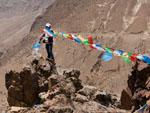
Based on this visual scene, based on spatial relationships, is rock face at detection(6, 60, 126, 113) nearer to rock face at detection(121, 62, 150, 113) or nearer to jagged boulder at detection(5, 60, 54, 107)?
jagged boulder at detection(5, 60, 54, 107)

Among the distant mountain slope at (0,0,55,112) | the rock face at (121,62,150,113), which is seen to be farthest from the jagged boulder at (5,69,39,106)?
the distant mountain slope at (0,0,55,112)

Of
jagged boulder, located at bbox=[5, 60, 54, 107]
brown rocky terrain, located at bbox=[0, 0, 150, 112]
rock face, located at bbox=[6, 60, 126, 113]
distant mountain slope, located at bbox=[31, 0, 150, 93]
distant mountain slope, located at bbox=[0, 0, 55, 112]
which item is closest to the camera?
rock face, located at bbox=[6, 60, 126, 113]

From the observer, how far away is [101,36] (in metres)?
59.8

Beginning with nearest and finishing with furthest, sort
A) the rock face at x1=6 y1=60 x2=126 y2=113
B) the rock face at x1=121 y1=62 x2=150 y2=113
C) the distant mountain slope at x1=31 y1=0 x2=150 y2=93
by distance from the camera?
the rock face at x1=121 y1=62 x2=150 y2=113 → the rock face at x1=6 y1=60 x2=126 y2=113 → the distant mountain slope at x1=31 y1=0 x2=150 y2=93

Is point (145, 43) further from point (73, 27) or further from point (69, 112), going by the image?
point (69, 112)

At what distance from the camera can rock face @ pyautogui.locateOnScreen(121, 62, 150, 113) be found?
1307cm

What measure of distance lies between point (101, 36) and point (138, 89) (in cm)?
4587

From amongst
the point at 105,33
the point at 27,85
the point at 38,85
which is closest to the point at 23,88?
the point at 27,85

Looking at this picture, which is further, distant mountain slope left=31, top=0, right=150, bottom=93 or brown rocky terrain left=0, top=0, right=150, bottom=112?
distant mountain slope left=31, top=0, right=150, bottom=93

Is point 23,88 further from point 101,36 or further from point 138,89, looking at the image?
point 101,36

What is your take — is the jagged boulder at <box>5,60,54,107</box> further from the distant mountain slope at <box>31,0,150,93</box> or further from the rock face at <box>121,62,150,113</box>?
the distant mountain slope at <box>31,0,150,93</box>

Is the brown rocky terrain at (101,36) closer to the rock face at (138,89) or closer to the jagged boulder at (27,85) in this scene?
the jagged boulder at (27,85)

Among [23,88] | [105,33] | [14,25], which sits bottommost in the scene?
[105,33]

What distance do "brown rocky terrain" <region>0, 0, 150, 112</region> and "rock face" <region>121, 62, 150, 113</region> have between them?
26.9m
